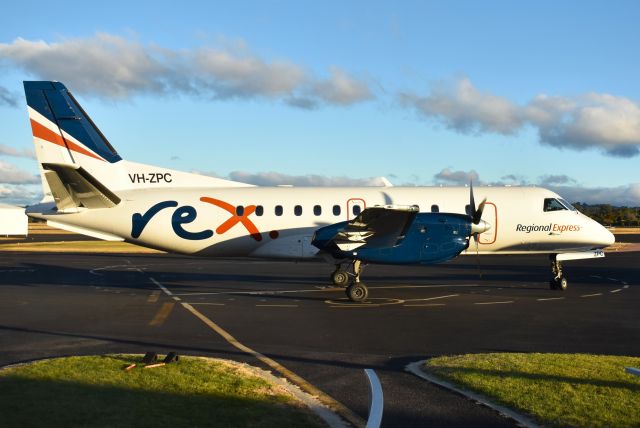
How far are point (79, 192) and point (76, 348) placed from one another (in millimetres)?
10130

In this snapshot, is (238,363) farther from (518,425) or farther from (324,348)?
(518,425)

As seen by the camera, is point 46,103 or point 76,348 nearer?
point 76,348

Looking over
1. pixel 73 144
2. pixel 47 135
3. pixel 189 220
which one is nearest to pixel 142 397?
pixel 189 220

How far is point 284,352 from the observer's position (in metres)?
10.4

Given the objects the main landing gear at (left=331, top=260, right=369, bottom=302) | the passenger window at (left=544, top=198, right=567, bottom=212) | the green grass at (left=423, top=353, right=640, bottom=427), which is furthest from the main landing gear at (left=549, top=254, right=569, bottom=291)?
the green grass at (left=423, top=353, right=640, bottom=427)

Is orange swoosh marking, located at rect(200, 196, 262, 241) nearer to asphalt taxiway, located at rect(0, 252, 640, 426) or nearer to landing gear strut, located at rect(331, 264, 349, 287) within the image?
asphalt taxiway, located at rect(0, 252, 640, 426)

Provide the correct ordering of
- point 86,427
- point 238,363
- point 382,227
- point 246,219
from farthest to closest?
1. point 246,219
2. point 382,227
3. point 238,363
4. point 86,427

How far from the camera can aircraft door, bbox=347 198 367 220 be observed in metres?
21.7

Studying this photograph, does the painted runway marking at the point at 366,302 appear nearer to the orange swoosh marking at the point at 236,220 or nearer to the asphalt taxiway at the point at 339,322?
the asphalt taxiway at the point at 339,322

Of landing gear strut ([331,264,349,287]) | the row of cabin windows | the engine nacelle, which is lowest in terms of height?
landing gear strut ([331,264,349,287])

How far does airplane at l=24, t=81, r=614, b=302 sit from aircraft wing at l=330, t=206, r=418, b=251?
885mm

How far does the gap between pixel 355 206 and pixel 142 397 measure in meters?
15.2

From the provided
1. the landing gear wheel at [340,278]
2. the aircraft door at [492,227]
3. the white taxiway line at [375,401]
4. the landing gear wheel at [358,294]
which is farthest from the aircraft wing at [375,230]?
the white taxiway line at [375,401]

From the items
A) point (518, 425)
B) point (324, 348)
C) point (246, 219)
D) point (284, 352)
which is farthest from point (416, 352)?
point (246, 219)
